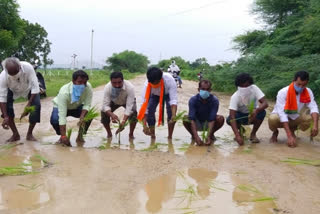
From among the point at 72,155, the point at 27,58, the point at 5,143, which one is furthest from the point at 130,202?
the point at 27,58

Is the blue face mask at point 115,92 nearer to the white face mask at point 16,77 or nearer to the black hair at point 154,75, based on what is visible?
the black hair at point 154,75

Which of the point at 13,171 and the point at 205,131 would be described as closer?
the point at 13,171

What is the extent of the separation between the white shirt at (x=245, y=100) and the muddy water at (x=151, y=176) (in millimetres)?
606

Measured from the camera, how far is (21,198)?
10.5ft

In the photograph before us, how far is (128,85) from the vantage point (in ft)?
19.0

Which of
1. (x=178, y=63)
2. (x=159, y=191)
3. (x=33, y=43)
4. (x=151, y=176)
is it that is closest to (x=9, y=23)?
(x=151, y=176)

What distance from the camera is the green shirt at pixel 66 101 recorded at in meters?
5.38

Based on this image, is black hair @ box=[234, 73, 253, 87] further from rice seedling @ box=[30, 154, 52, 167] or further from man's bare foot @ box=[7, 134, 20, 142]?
man's bare foot @ box=[7, 134, 20, 142]

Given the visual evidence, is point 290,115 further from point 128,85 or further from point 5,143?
point 5,143

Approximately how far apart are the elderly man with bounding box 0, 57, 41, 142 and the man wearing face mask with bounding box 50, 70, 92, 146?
1.30ft

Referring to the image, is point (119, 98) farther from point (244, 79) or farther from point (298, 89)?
point (298, 89)

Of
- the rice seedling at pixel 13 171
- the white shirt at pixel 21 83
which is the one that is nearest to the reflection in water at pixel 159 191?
the rice seedling at pixel 13 171

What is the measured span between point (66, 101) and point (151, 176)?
2211mm

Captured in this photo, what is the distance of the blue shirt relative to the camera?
5.60m
